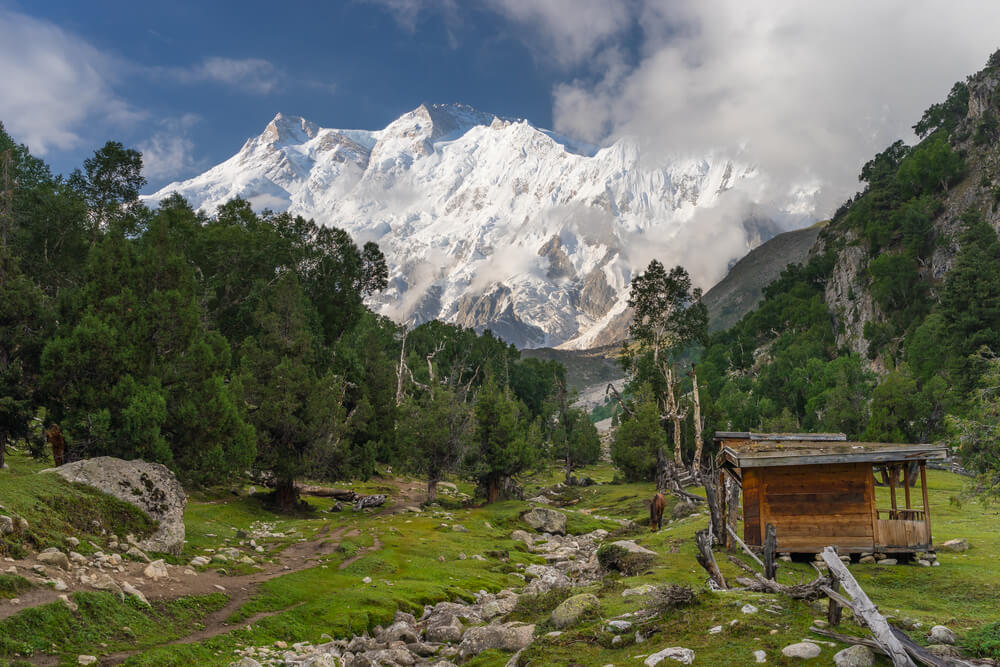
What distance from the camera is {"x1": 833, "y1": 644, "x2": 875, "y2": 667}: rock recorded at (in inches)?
353

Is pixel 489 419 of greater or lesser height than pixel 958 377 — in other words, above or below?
below

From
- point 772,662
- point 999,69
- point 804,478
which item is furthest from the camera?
point 999,69

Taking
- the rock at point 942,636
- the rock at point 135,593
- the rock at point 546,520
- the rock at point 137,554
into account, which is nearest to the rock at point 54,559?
the rock at point 135,593

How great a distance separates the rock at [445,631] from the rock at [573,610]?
395 cm

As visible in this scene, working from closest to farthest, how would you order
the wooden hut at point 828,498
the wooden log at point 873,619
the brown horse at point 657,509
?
1. the wooden log at point 873,619
2. the wooden hut at point 828,498
3. the brown horse at point 657,509

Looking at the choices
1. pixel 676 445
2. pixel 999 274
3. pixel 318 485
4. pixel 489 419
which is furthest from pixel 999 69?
pixel 318 485

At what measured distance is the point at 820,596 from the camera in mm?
12203

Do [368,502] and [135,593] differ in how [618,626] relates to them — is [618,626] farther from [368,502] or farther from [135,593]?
[368,502]

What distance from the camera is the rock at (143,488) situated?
68.3ft

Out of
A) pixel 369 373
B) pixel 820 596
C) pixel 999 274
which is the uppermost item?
pixel 999 274

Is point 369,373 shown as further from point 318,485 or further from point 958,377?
point 958,377

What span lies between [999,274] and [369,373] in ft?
239

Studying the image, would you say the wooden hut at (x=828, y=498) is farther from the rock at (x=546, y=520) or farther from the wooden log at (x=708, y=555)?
the rock at (x=546, y=520)

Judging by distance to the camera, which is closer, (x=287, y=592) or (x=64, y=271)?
(x=287, y=592)
